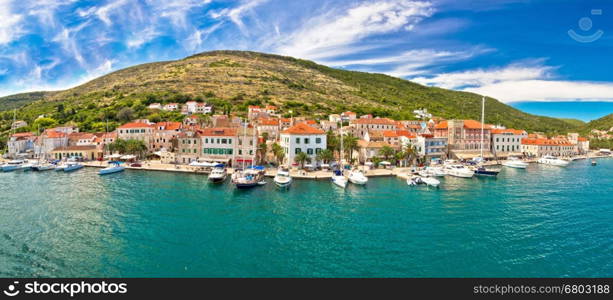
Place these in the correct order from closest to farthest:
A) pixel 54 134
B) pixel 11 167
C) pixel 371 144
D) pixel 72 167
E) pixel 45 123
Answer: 1. pixel 72 167
2. pixel 11 167
3. pixel 371 144
4. pixel 54 134
5. pixel 45 123

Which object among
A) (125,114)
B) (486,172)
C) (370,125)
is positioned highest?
(125,114)

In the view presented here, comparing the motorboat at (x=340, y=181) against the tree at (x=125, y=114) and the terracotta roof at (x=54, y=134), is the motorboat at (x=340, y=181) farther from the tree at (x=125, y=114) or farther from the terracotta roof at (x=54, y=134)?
the tree at (x=125, y=114)

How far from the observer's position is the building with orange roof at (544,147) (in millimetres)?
84556

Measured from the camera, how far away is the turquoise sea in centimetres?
1816

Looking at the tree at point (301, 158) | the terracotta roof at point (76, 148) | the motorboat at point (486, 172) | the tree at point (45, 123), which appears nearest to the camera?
the tree at point (301, 158)

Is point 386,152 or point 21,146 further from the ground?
point 21,146

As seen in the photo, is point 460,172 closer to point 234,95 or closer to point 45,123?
point 234,95

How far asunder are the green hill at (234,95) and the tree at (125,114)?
256 mm

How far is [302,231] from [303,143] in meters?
29.8

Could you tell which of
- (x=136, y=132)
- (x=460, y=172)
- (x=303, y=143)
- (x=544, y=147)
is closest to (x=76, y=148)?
(x=136, y=132)

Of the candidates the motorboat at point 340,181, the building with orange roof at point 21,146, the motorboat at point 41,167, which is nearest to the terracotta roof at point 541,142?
the motorboat at point 340,181

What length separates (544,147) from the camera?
85.6 m

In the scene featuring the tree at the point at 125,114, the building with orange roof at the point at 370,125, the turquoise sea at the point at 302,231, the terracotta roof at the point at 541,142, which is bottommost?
the turquoise sea at the point at 302,231

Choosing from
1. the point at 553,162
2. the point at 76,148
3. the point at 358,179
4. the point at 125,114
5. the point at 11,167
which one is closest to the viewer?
the point at 358,179
